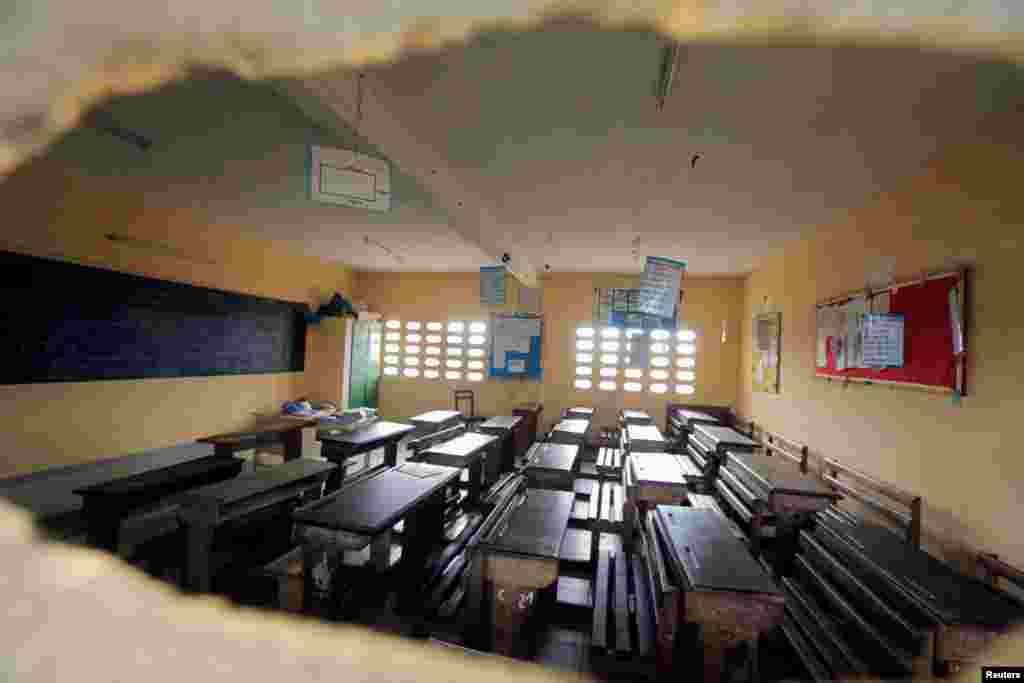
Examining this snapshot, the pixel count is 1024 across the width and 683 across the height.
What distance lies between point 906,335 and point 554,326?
5.26 meters

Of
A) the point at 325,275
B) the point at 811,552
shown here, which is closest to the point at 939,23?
the point at 811,552

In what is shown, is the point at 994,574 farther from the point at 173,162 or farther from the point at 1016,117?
the point at 173,162

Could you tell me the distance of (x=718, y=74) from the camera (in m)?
2.05

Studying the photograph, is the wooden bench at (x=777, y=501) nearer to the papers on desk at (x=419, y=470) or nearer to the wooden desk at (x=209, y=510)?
the papers on desk at (x=419, y=470)

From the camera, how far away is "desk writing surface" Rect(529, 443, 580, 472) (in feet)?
12.1

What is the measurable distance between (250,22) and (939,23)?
3.48 feet

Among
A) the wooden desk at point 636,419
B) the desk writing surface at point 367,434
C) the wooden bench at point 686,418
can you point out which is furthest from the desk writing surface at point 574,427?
the desk writing surface at point 367,434

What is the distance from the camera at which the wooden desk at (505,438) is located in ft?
17.1

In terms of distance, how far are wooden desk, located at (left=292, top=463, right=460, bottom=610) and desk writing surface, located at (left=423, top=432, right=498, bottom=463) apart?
19 cm

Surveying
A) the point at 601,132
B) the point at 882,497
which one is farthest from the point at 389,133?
the point at 882,497

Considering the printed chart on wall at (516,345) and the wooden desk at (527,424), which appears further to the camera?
the printed chart on wall at (516,345)

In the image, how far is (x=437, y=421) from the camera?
17.5 ft

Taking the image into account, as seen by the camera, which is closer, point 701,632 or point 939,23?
point 939,23

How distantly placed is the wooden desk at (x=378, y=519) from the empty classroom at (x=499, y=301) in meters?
0.03
